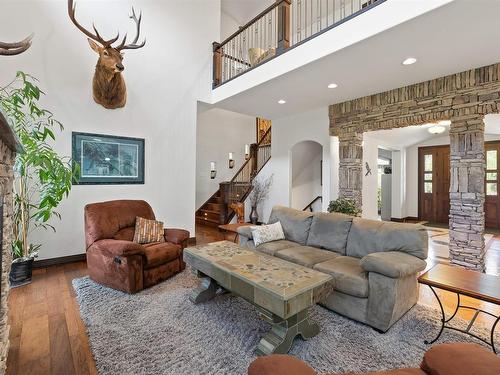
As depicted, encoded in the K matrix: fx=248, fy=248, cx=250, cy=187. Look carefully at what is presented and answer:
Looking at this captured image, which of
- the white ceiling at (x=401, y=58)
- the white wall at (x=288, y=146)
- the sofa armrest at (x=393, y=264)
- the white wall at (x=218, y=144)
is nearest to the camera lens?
the sofa armrest at (x=393, y=264)

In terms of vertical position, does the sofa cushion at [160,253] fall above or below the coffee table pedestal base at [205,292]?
above

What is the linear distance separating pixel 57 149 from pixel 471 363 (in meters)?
4.86

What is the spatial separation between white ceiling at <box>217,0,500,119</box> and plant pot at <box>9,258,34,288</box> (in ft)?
13.3

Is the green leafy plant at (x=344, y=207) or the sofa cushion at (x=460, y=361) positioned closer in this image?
the sofa cushion at (x=460, y=361)

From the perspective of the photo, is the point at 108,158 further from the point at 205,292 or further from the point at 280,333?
the point at 280,333

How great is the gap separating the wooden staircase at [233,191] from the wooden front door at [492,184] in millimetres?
5765

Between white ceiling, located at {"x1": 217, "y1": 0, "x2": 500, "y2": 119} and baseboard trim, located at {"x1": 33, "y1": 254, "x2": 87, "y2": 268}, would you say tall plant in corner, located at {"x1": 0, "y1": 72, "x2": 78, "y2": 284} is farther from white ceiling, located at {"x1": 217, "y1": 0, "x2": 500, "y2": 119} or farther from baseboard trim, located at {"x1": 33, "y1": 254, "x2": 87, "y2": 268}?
white ceiling, located at {"x1": 217, "y1": 0, "x2": 500, "y2": 119}

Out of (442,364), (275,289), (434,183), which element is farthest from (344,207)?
(434,183)

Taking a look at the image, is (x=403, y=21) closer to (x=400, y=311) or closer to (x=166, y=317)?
(x=400, y=311)

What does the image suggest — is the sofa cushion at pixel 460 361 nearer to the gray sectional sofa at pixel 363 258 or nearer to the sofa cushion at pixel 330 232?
the gray sectional sofa at pixel 363 258

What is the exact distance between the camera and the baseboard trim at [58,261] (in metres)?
3.64

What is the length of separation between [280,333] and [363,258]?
103cm

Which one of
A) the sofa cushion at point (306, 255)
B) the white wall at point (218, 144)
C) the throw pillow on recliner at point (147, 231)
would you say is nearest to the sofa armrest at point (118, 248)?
the throw pillow on recliner at point (147, 231)

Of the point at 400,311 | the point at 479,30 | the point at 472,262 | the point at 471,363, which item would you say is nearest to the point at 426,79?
the point at 479,30
